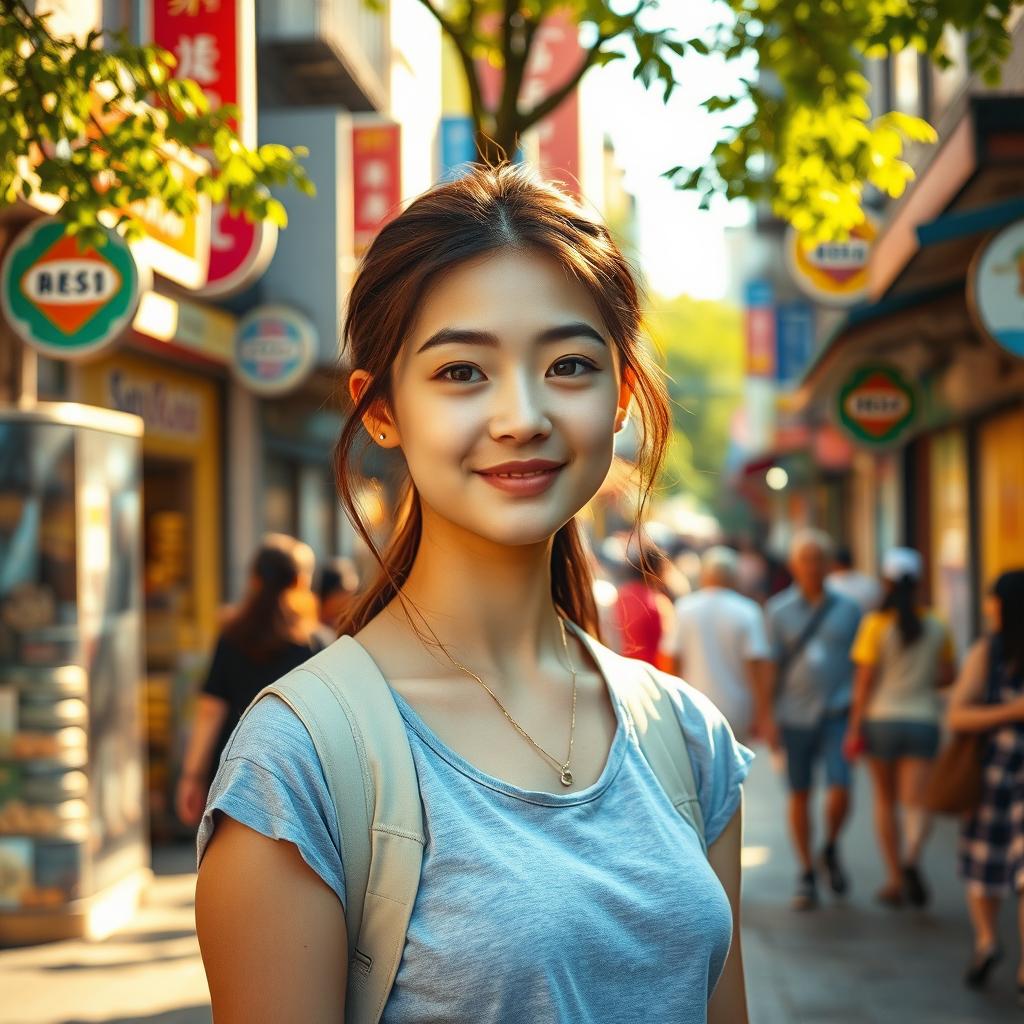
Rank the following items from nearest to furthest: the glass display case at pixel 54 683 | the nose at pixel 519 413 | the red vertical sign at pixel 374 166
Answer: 1. the nose at pixel 519 413
2. the glass display case at pixel 54 683
3. the red vertical sign at pixel 374 166

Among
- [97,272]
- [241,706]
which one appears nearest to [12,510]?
[97,272]

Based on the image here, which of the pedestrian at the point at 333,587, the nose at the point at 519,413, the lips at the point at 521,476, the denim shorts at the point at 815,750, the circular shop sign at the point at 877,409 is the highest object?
the circular shop sign at the point at 877,409

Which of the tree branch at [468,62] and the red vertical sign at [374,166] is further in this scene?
the red vertical sign at [374,166]

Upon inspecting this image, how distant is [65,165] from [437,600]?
2.32 m

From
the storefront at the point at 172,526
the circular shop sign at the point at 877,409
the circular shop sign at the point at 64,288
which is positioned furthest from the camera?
the circular shop sign at the point at 877,409

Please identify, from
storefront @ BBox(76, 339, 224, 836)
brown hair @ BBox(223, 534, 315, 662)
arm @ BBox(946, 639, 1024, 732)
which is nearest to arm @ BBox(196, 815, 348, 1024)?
brown hair @ BBox(223, 534, 315, 662)

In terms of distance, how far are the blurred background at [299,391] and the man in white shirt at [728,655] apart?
1.09m

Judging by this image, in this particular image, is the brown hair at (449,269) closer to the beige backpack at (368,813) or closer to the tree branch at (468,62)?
the beige backpack at (368,813)

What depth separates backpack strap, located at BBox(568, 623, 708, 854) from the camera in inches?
81.6

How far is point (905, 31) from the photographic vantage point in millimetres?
4852

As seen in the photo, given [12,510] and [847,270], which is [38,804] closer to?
[12,510]

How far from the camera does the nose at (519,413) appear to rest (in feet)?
6.07

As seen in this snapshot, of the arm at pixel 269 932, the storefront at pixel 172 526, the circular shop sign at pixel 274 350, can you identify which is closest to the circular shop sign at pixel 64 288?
the storefront at pixel 172 526

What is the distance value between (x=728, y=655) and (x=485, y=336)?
7.83 metres
